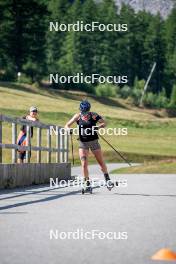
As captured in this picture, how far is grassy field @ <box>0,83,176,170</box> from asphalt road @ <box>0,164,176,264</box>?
30.6 meters

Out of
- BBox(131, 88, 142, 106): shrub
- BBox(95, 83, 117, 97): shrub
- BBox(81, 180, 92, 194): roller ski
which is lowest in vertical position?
BBox(131, 88, 142, 106): shrub

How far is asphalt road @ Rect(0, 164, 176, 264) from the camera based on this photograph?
7.06 m

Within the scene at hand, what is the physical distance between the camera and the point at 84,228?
9062mm

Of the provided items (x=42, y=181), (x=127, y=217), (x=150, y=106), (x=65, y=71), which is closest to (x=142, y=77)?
(x=65, y=71)

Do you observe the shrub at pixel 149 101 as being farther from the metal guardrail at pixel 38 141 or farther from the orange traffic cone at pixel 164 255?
the orange traffic cone at pixel 164 255

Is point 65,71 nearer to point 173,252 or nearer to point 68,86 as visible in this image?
point 68,86

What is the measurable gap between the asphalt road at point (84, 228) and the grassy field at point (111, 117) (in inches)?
1205

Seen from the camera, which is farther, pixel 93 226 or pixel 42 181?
pixel 42 181

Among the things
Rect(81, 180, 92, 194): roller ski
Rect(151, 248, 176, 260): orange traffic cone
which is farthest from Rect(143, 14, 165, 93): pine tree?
Rect(151, 248, 176, 260): orange traffic cone

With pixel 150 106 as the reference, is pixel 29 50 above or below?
above

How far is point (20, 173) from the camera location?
60.8ft

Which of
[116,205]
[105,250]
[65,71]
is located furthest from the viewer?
[65,71]

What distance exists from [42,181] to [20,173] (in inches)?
80.1

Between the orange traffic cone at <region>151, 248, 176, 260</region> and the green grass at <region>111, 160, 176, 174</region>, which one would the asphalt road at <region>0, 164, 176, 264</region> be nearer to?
the orange traffic cone at <region>151, 248, 176, 260</region>
